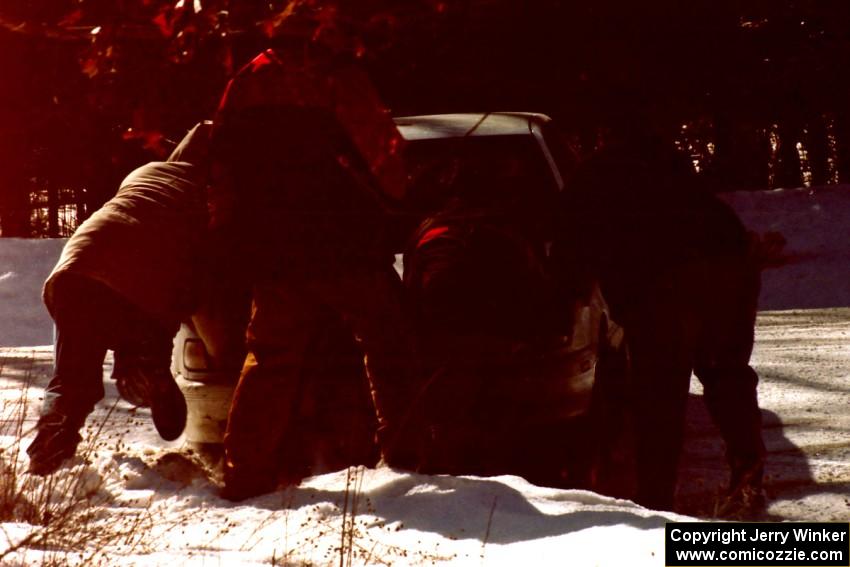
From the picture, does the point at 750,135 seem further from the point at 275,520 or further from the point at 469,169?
the point at 275,520

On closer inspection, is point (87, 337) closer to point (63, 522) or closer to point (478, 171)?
point (63, 522)

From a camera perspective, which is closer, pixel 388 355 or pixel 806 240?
pixel 388 355

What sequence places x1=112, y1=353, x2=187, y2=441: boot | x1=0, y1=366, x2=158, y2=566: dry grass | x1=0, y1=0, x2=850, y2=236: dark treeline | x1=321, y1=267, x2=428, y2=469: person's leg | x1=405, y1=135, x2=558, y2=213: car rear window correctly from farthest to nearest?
1. x1=0, y1=0, x2=850, y2=236: dark treeline
2. x1=405, y1=135, x2=558, y2=213: car rear window
3. x1=112, y1=353, x2=187, y2=441: boot
4. x1=321, y1=267, x2=428, y2=469: person's leg
5. x1=0, y1=366, x2=158, y2=566: dry grass

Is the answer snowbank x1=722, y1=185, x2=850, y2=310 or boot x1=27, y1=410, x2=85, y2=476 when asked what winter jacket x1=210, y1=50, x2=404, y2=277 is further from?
snowbank x1=722, y1=185, x2=850, y2=310

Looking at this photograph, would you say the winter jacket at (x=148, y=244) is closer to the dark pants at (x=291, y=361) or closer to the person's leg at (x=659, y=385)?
the dark pants at (x=291, y=361)

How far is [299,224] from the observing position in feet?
18.7

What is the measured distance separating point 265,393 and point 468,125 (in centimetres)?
255

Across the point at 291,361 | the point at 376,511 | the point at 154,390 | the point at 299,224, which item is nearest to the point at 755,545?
the point at 376,511

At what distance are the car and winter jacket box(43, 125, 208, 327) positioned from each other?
315mm

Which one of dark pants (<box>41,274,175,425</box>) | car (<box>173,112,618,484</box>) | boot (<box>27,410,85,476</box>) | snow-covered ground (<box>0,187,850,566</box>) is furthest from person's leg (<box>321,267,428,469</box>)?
boot (<box>27,410,85,476</box>)

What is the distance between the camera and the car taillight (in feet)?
20.2

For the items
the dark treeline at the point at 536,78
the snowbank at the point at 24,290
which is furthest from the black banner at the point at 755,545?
the snowbank at the point at 24,290

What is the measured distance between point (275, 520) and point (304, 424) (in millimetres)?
809

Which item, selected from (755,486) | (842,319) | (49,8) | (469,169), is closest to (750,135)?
(842,319)
